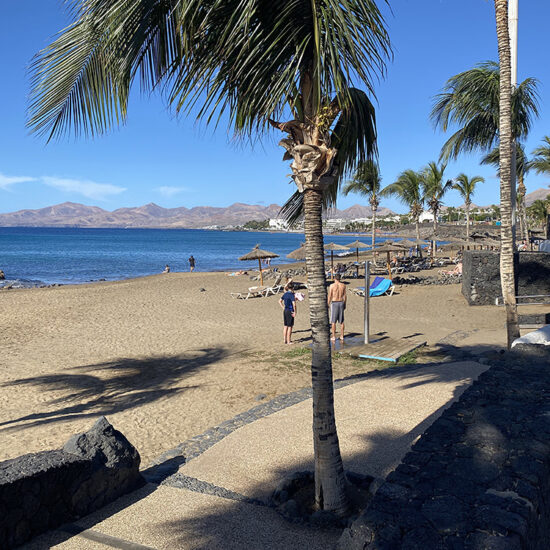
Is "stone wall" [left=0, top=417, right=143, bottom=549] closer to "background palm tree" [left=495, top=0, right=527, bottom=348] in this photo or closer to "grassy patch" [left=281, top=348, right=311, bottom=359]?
"grassy patch" [left=281, top=348, right=311, bottom=359]

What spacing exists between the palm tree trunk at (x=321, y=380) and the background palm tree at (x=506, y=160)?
4.86m

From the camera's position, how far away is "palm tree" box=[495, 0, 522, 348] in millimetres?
7258

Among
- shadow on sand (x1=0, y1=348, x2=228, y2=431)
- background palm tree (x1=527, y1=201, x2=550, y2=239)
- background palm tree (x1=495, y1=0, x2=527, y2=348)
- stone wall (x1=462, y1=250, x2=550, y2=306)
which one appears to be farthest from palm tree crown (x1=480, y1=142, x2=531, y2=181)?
background palm tree (x1=527, y1=201, x2=550, y2=239)

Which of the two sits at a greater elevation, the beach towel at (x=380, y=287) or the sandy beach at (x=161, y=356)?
the beach towel at (x=380, y=287)

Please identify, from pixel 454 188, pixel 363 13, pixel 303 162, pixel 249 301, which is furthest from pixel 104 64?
pixel 454 188

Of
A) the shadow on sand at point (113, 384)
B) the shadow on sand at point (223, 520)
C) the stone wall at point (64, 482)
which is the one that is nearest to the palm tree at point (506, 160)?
the shadow on sand at point (223, 520)

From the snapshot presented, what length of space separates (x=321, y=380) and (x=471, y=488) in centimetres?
137

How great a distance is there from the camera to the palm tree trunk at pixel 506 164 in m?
7.26

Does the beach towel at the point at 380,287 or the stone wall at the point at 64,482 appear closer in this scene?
the stone wall at the point at 64,482

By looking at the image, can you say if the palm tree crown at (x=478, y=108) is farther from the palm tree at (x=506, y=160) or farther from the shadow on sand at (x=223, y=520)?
the shadow on sand at (x=223, y=520)

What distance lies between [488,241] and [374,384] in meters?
20.6

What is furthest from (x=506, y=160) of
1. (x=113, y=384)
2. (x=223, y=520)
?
(x=113, y=384)

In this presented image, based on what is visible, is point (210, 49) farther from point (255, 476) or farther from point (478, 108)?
point (478, 108)

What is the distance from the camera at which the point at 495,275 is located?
14859 millimetres
